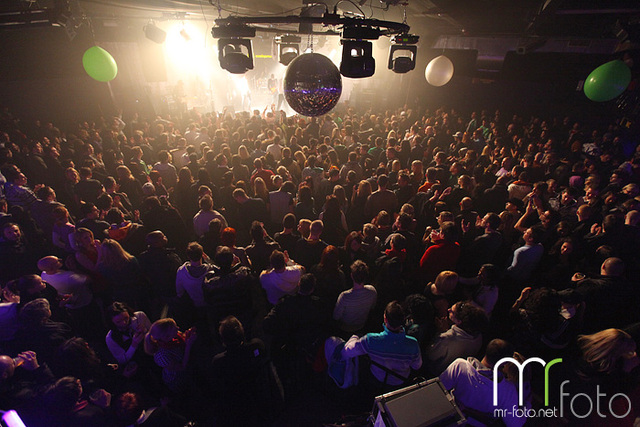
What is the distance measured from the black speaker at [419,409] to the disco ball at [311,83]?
264cm

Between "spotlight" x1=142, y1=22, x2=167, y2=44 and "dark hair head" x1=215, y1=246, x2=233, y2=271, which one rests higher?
"spotlight" x1=142, y1=22, x2=167, y2=44

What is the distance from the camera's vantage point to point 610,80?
4777 mm

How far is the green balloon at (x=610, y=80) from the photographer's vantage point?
4.71m

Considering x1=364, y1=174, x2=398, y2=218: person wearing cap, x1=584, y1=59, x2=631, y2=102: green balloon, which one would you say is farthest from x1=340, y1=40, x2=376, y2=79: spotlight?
x1=584, y1=59, x2=631, y2=102: green balloon

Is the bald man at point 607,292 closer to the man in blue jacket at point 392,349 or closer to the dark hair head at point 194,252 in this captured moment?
the man in blue jacket at point 392,349

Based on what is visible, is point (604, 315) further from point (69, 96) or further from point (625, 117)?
point (69, 96)

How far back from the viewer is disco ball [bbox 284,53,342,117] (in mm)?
2869

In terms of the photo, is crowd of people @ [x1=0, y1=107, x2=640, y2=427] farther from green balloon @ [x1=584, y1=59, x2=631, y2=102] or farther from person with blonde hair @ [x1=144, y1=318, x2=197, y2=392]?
green balloon @ [x1=584, y1=59, x2=631, y2=102]

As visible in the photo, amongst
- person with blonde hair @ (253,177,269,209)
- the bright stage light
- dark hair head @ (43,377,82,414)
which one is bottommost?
dark hair head @ (43,377,82,414)

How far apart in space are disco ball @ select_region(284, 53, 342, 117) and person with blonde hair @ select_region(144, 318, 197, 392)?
2.38 meters

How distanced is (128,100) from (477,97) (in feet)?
46.7

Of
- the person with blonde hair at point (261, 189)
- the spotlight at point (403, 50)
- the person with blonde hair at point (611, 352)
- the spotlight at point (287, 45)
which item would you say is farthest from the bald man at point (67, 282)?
the spotlight at point (403, 50)

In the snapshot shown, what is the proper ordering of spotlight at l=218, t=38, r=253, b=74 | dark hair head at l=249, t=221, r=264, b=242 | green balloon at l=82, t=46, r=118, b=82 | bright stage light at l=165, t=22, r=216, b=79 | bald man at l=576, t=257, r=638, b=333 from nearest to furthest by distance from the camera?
1. bald man at l=576, t=257, r=638, b=333
2. dark hair head at l=249, t=221, r=264, b=242
3. spotlight at l=218, t=38, r=253, b=74
4. green balloon at l=82, t=46, r=118, b=82
5. bright stage light at l=165, t=22, r=216, b=79

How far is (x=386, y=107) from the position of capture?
15.3 m
